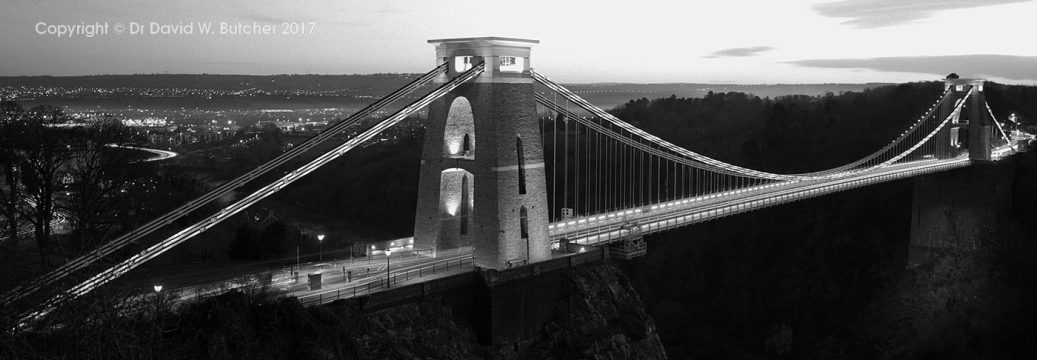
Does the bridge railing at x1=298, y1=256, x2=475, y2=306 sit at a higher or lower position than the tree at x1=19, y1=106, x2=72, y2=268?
lower

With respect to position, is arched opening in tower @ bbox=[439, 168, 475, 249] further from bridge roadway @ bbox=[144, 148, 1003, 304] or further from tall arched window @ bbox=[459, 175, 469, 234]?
bridge roadway @ bbox=[144, 148, 1003, 304]

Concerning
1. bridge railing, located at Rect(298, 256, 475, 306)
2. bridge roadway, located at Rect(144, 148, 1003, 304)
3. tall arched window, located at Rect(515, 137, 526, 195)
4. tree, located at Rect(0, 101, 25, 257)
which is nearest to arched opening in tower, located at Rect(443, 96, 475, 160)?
tall arched window, located at Rect(515, 137, 526, 195)

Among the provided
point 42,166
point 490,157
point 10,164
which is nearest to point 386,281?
point 490,157

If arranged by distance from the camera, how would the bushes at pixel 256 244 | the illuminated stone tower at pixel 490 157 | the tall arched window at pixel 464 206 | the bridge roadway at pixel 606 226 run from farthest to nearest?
1. the tall arched window at pixel 464 206
2. the bushes at pixel 256 244
3. the illuminated stone tower at pixel 490 157
4. the bridge roadway at pixel 606 226

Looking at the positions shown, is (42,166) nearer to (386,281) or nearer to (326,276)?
(326,276)

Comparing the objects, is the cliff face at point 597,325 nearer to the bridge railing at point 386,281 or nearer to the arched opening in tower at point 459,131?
the bridge railing at point 386,281

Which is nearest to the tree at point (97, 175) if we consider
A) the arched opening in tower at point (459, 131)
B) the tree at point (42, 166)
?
the tree at point (42, 166)
